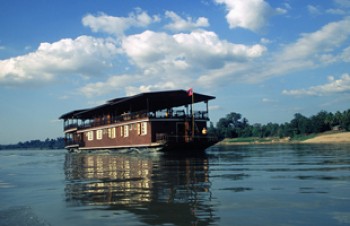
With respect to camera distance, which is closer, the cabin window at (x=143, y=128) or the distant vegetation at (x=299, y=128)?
the cabin window at (x=143, y=128)

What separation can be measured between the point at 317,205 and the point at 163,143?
2340cm

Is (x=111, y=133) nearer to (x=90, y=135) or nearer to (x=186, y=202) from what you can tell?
(x=90, y=135)

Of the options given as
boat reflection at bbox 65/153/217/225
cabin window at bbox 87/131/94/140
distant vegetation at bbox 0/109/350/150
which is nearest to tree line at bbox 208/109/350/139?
distant vegetation at bbox 0/109/350/150

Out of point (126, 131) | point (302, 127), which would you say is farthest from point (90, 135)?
point (302, 127)

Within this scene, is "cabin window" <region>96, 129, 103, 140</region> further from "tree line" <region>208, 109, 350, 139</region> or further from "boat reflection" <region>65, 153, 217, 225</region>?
"tree line" <region>208, 109, 350, 139</region>

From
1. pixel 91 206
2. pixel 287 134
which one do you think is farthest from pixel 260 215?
pixel 287 134

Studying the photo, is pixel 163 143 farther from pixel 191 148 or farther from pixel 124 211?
pixel 124 211

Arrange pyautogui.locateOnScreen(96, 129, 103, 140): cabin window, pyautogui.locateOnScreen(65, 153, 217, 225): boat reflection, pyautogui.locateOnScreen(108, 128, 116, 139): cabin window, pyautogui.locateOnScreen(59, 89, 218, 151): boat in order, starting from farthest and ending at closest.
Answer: pyautogui.locateOnScreen(96, 129, 103, 140): cabin window, pyautogui.locateOnScreen(108, 128, 116, 139): cabin window, pyautogui.locateOnScreen(59, 89, 218, 151): boat, pyautogui.locateOnScreen(65, 153, 217, 225): boat reflection

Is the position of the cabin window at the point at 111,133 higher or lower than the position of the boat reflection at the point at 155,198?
higher

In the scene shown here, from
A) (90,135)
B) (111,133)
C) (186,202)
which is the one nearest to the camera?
(186,202)

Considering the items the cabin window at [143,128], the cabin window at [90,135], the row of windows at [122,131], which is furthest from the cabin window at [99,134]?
the cabin window at [143,128]

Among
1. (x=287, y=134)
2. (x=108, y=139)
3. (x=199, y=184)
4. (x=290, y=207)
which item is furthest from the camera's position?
(x=287, y=134)

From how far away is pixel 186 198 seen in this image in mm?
8906

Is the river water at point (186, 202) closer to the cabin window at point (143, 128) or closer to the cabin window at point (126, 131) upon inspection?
the cabin window at point (143, 128)
